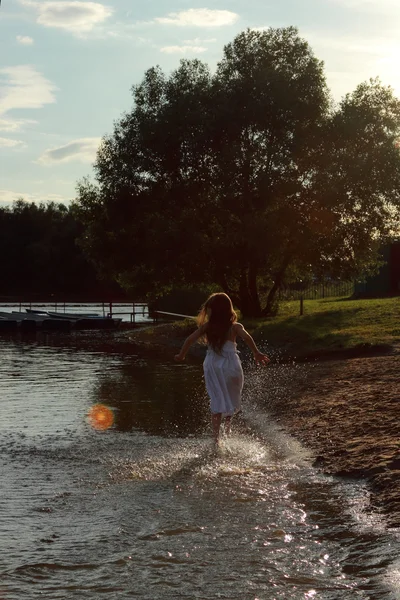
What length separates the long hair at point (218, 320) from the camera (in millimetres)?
11359

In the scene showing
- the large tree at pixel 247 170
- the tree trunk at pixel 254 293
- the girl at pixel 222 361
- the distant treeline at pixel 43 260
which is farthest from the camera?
the distant treeline at pixel 43 260

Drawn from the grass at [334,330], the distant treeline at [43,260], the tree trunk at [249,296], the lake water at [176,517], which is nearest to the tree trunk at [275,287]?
the tree trunk at [249,296]

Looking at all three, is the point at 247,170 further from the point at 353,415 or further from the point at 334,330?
the point at 353,415

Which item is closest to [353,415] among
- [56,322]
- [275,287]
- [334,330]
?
[334,330]

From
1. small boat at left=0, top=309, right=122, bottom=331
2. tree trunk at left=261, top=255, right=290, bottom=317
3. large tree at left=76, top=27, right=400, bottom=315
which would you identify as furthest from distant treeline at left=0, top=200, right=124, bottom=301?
large tree at left=76, top=27, right=400, bottom=315

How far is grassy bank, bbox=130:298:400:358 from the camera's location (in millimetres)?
25391

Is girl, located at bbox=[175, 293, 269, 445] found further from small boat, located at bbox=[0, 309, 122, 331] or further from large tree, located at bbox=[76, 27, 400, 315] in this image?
small boat, located at bbox=[0, 309, 122, 331]

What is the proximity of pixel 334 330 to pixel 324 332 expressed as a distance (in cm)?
62

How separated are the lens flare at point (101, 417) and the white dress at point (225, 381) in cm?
287

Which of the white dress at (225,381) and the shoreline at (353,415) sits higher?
the white dress at (225,381)

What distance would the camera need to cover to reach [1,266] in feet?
397

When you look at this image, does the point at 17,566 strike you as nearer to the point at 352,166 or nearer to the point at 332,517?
the point at 332,517

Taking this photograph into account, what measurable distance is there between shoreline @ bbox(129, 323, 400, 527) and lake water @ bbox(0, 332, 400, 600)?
0.28m

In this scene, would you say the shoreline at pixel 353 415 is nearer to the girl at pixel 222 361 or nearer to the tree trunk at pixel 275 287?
the girl at pixel 222 361
